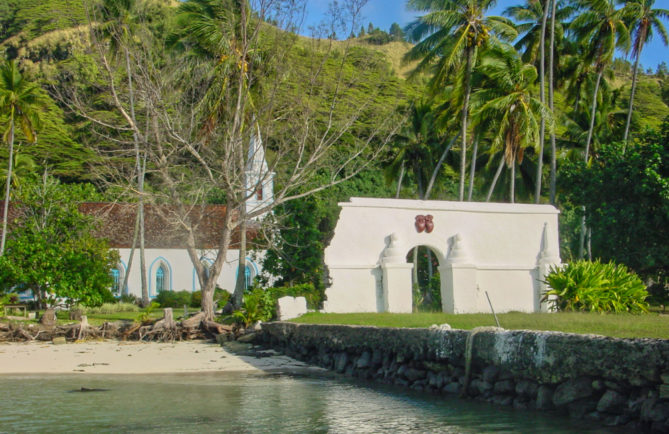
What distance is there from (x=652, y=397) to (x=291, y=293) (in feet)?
52.1

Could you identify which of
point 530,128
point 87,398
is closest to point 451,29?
point 530,128

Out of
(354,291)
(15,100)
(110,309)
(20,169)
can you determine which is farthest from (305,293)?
(20,169)

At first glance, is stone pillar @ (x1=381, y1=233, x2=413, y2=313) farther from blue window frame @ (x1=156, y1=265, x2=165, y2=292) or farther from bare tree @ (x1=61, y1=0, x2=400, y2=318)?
blue window frame @ (x1=156, y1=265, x2=165, y2=292)

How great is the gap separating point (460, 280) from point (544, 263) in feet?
8.88

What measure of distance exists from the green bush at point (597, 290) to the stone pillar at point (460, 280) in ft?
8.19

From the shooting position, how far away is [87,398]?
432 inches

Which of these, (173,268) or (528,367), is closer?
(528,367)

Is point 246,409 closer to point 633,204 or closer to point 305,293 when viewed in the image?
point 305,293

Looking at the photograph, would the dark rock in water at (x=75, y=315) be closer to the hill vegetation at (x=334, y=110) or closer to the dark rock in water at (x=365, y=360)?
the hill vegetation at (x=334, y=110)

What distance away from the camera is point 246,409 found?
9.80 m

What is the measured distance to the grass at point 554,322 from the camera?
33.9 ft

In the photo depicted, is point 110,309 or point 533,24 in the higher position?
point 533,24

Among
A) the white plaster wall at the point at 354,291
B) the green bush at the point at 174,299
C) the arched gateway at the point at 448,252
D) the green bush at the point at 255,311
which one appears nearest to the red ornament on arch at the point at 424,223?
the arched gateway at the point at 448,252

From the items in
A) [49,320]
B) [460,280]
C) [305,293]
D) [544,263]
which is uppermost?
[544,263]
